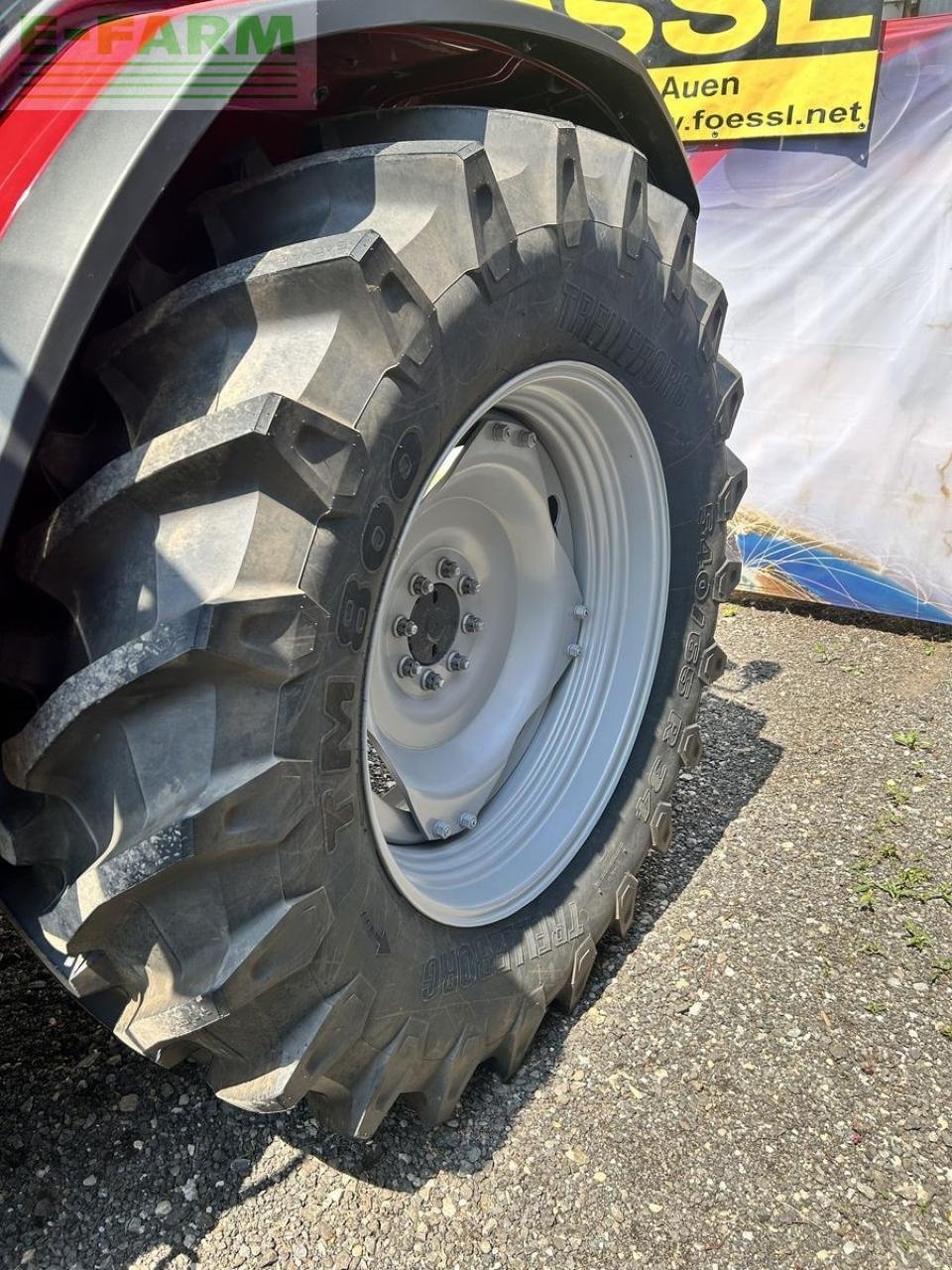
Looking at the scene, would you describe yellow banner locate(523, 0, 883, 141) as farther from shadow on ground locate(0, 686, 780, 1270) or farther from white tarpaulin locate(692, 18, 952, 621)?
shadow on ground locate(0, 686, 780, 1270)

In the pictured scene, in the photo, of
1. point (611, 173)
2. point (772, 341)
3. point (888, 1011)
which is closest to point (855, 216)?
point (772, 341)

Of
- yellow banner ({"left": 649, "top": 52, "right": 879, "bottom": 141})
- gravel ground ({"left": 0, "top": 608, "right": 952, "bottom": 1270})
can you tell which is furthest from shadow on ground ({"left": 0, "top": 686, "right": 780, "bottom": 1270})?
yellow banner ({"left": 649, "top": 52, "right": 879, "bottom": 141})

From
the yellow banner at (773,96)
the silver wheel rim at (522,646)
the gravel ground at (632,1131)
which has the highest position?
the yellow banner at (773,96)

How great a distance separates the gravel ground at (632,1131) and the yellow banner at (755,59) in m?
2.65

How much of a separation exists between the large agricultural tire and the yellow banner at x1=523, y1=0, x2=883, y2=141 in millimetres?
2427

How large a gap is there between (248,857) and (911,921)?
1667mm

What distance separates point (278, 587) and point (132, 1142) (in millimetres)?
1120

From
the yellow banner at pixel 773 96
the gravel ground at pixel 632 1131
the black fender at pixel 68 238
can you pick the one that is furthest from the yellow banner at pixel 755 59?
the black fender at pixel 68 238

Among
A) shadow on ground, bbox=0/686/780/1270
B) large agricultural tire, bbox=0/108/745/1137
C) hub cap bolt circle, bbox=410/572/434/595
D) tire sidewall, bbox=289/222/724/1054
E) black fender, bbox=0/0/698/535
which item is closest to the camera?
black fender, bbox=0/0/698/535

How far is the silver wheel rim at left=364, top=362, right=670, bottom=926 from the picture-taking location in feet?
6.41

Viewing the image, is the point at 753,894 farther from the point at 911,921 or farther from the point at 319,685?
the point at 319,685

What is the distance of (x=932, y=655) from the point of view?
12.1 ft

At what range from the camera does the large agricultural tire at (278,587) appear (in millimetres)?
1178

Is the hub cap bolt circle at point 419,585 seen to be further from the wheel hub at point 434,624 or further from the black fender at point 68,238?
the black fender at point 68,238
